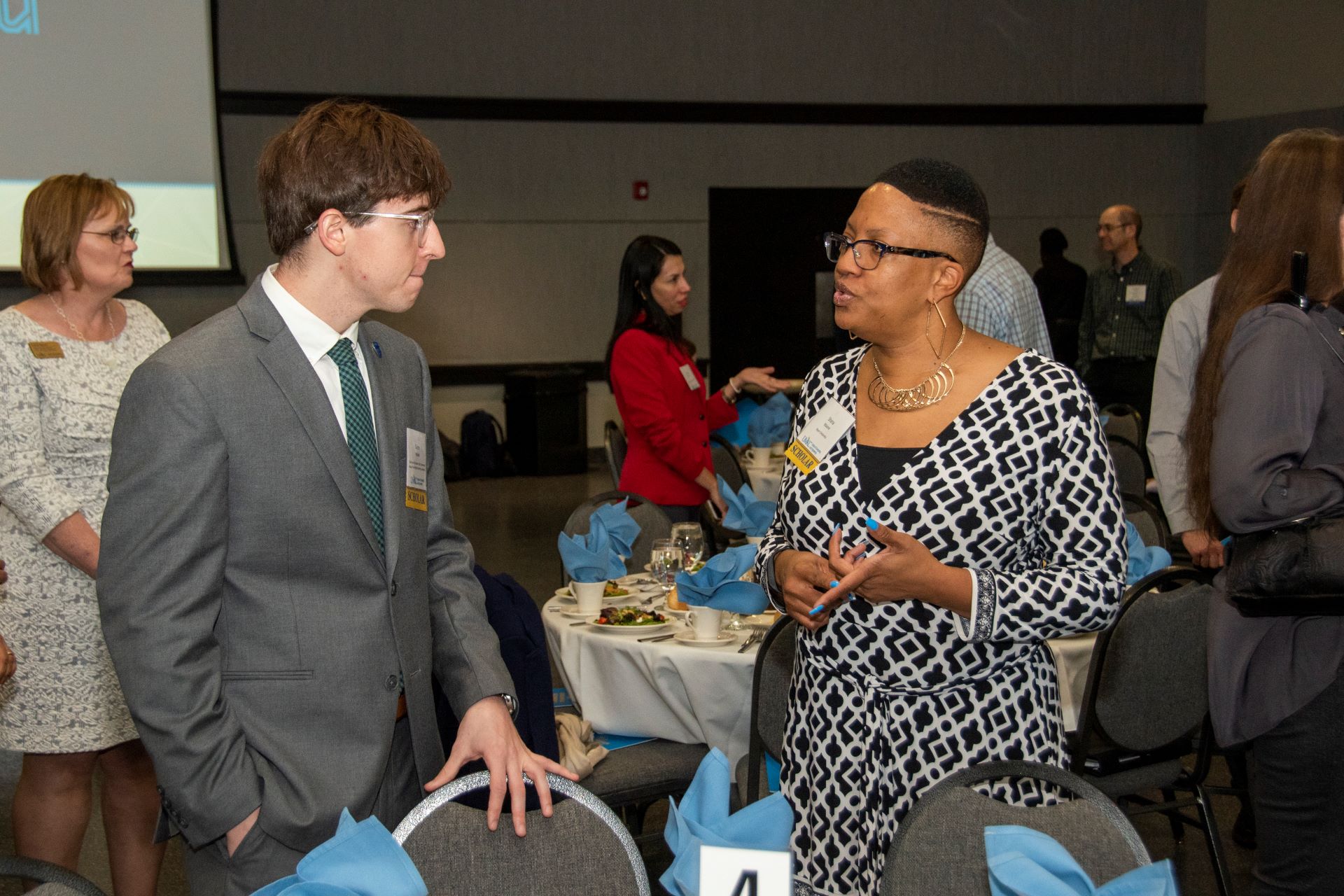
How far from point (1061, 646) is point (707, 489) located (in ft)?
6.34

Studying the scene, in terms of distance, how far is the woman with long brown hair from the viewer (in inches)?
78.9

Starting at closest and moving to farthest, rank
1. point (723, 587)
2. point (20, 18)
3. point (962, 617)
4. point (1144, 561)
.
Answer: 1. point (962, 617)
2. point (723, 587)
3. point (1144, 561)
4. point (20, 18)

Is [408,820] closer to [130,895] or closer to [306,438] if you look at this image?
[306,438]

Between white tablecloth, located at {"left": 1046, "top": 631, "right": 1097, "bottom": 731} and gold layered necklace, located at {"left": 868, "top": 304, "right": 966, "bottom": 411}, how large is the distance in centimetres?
132

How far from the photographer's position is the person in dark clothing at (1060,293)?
10242mm

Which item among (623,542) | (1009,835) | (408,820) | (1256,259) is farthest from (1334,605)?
(623,542)

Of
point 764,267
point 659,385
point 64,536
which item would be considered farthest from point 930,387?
point 764,267

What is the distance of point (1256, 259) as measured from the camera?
221 cm

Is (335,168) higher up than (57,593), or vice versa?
(335,168)

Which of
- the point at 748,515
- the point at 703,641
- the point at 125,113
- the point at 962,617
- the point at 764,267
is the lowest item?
the point at 703,641

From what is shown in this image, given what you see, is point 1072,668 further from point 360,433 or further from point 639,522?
point 360,433

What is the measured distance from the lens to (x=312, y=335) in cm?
166

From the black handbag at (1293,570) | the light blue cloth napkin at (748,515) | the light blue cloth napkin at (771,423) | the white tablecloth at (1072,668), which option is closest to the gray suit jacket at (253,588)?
the black handbag at (1293,570)

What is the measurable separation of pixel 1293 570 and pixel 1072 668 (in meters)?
1.12
